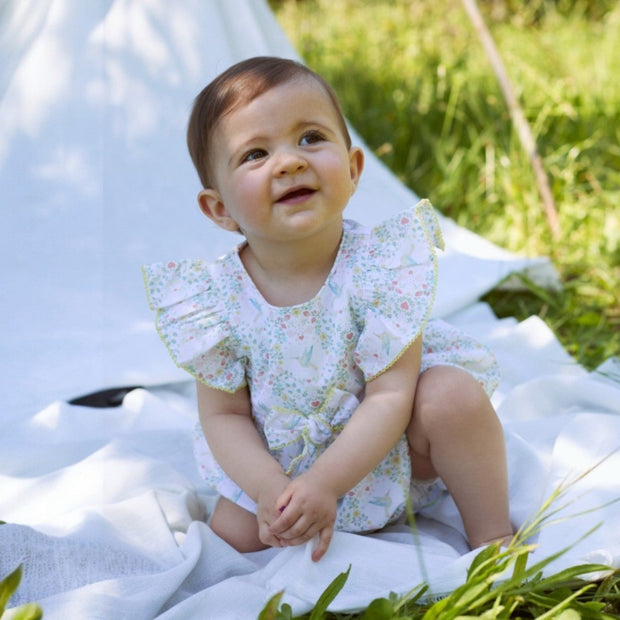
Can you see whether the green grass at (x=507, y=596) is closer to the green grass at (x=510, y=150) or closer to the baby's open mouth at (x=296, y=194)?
the green grass at (x=510, y=150)

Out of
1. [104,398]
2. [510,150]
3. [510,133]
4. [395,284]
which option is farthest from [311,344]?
[510,133]

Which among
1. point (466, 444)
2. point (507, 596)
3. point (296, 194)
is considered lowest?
point (507, 596)

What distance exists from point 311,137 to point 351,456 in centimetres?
43

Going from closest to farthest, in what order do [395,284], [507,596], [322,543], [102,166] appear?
[507,596] → [322,543] → [395,284] → [102,166]

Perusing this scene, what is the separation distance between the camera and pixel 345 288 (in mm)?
1379

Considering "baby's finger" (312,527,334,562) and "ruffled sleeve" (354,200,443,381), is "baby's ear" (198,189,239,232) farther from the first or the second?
"baby's finger" (312,527,334,562)

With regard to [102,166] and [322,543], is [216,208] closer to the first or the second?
[322,543]

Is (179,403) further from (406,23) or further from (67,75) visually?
(406,23)

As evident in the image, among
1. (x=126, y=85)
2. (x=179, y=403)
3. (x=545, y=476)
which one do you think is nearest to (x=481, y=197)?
(x=126, y=85)

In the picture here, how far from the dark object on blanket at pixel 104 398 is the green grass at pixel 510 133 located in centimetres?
92

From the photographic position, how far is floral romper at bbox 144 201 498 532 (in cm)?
137

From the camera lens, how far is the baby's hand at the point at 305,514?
124cm

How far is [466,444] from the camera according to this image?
1.34 meters

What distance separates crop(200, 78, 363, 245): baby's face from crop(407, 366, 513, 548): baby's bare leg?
11.0 inches
